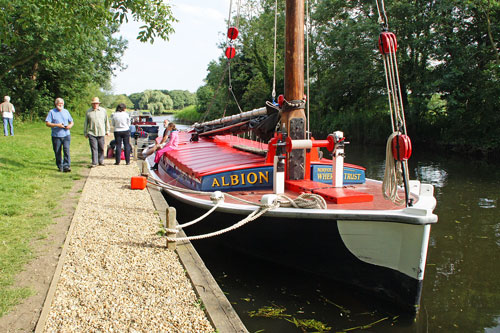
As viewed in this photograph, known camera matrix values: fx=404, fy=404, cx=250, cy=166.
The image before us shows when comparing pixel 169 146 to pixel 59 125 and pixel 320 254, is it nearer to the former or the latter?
pixel 59 125

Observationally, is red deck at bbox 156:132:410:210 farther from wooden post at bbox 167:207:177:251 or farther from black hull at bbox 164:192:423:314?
wooden post at bbox 167:207:177:251

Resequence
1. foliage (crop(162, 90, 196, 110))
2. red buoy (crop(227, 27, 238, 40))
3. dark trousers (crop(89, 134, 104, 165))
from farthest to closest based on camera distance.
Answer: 1. foliage (crop(162, 90, 196, 110))
2. red buoy (crop(227, 27, 238, 40))
3. dark trousers (crop(89, 134, 104, 165))

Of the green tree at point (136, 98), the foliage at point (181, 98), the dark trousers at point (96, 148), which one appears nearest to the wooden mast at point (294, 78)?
the dark trousers at point (96, 148)

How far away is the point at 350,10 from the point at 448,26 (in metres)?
7.60

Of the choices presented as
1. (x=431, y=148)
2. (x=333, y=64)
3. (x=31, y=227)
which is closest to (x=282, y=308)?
(x=31, y=227)

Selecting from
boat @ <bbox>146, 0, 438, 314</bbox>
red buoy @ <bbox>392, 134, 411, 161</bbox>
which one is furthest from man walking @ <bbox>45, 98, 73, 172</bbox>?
red buoy @ <bbox>392, 134, 411, 161</bbox>

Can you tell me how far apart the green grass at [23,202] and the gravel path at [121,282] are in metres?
0.41

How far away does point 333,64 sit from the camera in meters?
25.8

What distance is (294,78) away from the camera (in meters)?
6.16

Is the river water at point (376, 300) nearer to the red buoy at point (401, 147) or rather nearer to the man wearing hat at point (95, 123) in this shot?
the red buoy at point (401, 147)

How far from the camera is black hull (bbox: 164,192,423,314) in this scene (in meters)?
4.55

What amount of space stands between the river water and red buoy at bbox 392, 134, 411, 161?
1.77 metres

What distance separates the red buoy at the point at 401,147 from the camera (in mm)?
4141

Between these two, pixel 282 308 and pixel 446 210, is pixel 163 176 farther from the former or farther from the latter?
pixel 446 210
